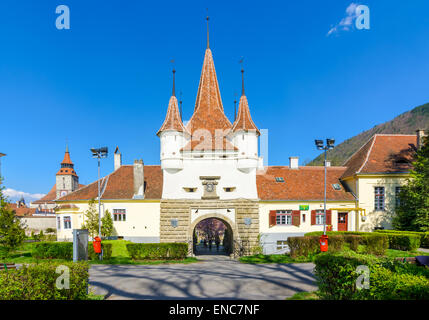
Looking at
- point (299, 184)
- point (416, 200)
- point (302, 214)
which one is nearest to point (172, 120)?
point (299, 184)

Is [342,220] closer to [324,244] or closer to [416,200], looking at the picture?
[416,200]

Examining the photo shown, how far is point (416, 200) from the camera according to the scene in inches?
861

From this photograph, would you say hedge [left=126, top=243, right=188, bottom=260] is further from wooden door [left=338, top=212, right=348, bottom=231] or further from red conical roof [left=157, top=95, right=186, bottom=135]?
wooden door [left=338, top=212, right=348, bottom=231]

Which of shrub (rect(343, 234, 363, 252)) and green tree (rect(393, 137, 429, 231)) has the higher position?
green tree (rect(393, 137, 429, 231))

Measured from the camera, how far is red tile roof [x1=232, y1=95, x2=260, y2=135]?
2392 centimetres

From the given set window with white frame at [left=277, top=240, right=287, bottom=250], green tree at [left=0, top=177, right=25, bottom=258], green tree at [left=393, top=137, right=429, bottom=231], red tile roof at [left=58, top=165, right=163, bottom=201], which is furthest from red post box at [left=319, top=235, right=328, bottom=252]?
green tree at [left=0, top=177, right=25, bottom=258]

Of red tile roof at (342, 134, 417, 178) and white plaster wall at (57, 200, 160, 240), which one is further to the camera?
red tile roof at (342, 134, 417, 178)

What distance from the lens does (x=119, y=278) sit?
1109 centimetres

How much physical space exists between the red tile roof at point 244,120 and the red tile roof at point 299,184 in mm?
5468

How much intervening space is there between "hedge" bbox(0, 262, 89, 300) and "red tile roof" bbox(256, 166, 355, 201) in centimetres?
1935
